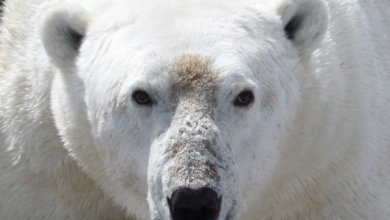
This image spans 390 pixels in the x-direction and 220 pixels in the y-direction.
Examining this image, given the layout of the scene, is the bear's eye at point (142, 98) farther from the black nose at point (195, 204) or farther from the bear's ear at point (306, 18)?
the bear's ear at point (306, 18)

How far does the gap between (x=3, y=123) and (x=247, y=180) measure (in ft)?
5.74

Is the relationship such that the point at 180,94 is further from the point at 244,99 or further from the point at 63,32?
the point at 63,32

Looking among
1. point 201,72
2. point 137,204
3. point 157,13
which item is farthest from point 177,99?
point 137,204

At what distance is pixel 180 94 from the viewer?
13.8 feet

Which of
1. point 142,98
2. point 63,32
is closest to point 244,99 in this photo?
point 142,98

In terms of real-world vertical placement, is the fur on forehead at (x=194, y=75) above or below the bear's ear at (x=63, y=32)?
above

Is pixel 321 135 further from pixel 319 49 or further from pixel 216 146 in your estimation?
pixel 216 146

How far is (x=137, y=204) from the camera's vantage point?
491cm

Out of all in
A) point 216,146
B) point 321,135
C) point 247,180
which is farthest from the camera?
point 321,135

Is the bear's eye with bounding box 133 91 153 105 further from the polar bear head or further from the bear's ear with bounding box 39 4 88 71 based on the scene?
the bear's ear with bounding box 39 4 88 71

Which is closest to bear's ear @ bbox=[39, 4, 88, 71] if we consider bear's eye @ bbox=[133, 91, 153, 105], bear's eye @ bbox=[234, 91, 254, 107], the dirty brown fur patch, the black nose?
bear's eye @ bbox=[133, 91, 153, 105]

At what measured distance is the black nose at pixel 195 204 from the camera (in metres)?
3.90

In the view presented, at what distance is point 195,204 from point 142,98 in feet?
2.27

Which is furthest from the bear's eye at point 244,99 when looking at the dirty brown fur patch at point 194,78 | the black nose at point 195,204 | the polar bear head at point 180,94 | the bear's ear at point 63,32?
the bear's ear at point 63,32
